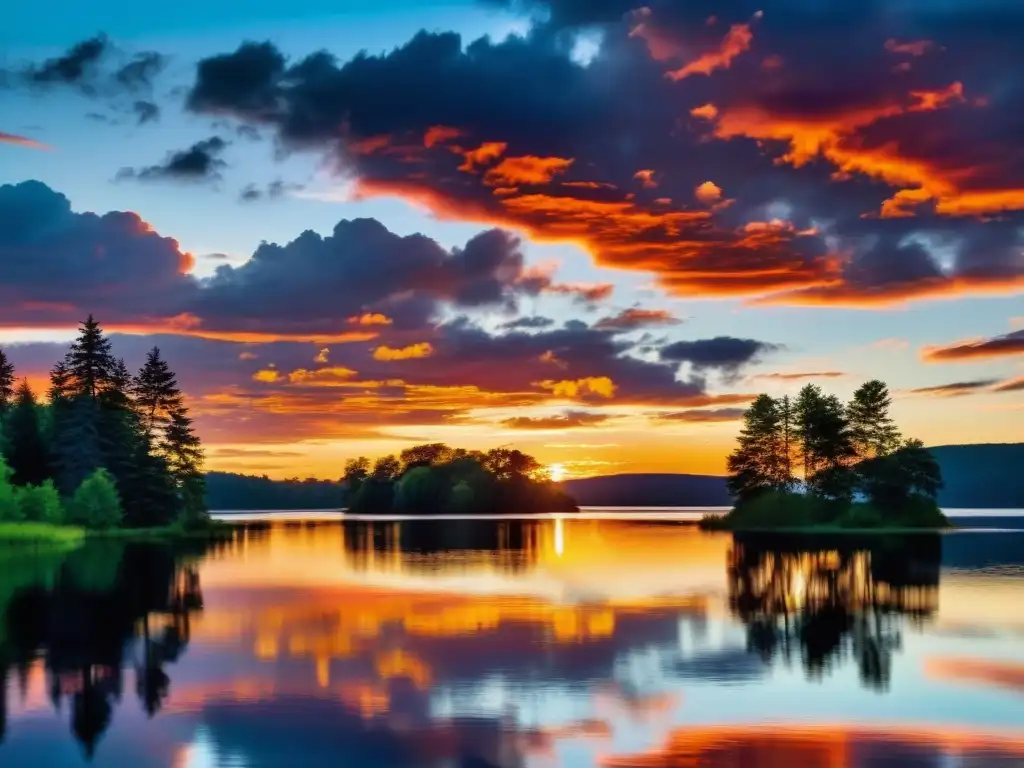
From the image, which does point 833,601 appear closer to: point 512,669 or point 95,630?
point 512,669

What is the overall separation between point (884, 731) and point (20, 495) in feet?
307

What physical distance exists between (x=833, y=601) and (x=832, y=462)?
3944 inches

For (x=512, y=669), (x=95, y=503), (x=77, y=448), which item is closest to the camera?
(x=512, y=669)

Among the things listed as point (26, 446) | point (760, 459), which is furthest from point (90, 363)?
point (760, 459)

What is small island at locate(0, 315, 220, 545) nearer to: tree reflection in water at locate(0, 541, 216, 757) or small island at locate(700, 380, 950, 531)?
tree reflection in water at locate(0, 541, 216, 757)

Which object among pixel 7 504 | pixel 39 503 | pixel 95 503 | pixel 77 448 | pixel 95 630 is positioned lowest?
pixel 95 630

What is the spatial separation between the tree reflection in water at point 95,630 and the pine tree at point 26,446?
51049mm

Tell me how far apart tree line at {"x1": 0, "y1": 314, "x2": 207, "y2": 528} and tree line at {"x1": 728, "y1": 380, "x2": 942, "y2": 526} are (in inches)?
3152

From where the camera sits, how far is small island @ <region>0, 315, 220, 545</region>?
112250 mm

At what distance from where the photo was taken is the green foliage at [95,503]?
112 meters

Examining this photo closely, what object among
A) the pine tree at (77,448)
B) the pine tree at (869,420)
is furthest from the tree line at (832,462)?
the pine tree at (77,448)

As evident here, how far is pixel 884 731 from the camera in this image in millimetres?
24906

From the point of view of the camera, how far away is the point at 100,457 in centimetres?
12306

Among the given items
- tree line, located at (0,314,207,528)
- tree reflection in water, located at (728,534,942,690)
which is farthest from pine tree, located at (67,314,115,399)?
tree reflection in water, located at (728,534,942,690)
